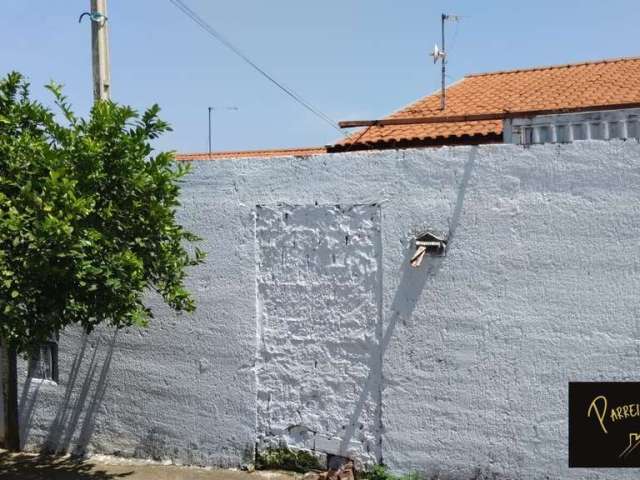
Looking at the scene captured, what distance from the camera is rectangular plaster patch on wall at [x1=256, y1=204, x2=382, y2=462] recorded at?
21.3 feet

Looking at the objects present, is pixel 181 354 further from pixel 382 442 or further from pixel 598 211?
pixel 598 211

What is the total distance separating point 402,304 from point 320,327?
2.75 feet

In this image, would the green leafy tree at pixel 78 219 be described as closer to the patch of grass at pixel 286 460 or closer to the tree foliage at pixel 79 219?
the tree foliage at pixel 79 219

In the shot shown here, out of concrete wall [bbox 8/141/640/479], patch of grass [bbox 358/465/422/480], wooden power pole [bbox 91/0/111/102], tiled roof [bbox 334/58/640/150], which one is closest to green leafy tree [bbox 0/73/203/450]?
concrete wall [bbox 8/141/640/479]

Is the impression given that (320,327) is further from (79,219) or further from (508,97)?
(508,97)

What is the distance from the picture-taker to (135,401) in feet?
25.1

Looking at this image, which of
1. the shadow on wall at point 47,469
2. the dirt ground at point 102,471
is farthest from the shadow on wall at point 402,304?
the shadow on wall at point 47,469

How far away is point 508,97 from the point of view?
9.62 m

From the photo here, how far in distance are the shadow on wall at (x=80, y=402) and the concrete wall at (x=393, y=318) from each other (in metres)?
0.03

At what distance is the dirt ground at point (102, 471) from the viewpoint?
6946mm

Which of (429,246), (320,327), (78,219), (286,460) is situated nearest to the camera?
(78,219)

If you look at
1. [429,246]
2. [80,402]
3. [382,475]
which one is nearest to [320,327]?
[429,246]

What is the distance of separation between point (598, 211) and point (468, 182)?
1.07m

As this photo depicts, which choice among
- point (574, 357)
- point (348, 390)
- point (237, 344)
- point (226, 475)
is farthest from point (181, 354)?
point (574, 357)
